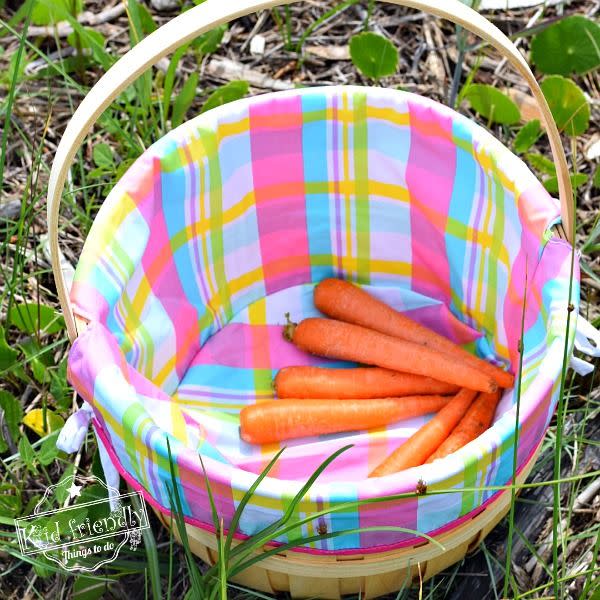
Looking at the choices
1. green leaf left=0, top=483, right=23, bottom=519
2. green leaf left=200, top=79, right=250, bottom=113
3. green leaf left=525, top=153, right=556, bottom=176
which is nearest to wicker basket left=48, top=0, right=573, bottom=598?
green leaf left=0, top=483, right=23, bottom=519

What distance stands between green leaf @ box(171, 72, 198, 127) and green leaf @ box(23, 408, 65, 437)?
0.52 m

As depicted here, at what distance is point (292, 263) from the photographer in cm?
150

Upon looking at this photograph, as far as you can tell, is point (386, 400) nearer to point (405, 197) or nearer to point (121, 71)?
point (405, 197)

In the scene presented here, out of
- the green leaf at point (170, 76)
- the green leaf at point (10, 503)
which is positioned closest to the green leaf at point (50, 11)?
the green leaf at point (170, 76)

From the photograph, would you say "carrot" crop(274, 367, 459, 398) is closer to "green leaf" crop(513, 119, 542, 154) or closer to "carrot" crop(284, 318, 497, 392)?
"carrot" crop(284, 318, 497, 392)

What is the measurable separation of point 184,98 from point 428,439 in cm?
69

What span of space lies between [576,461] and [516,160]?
17.2 inches

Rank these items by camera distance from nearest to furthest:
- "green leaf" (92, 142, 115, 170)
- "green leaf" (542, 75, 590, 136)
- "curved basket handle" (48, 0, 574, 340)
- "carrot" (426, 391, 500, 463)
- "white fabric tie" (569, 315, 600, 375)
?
1. "curved basket handle" (48, 0, 574, 340)
2. "white fabric tie" (569, 315, 600, 375)
3. "carrot" (426, 391, 500, 463)
4. "green leaf" (542, 75, 590, 136)
5. "green leaf" (92, 142, 115, 170)

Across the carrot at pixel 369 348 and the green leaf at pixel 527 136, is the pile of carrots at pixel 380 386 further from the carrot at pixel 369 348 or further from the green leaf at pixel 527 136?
the green leaf at pixel 527 136

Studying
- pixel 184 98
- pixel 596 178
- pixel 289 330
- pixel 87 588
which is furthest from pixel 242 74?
pixel 87 588

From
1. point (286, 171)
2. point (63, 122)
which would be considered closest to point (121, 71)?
point (286, 171)

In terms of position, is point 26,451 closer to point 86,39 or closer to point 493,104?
point 86,39

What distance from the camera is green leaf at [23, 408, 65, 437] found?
1305 millimetres

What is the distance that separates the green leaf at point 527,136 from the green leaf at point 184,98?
0.55 m
